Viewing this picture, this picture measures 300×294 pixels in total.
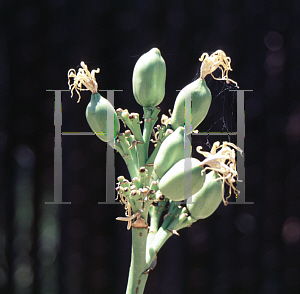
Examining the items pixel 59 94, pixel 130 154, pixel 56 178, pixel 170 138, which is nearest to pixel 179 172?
pixel 170 138

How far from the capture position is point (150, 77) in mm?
935

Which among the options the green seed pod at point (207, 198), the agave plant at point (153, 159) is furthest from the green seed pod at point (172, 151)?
the green seed pod at point (207, 198)

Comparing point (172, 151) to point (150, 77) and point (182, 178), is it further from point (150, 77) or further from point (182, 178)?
point (150, 77)

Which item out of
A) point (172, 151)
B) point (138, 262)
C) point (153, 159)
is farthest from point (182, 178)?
point (138, 262)

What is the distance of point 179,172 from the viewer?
0.80 meters

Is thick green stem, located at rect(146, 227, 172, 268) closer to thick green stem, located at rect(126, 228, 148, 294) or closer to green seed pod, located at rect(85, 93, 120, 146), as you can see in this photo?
thick green stem, located at rect(126, 228, 148, 294)

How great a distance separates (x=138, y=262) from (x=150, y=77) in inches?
22.2

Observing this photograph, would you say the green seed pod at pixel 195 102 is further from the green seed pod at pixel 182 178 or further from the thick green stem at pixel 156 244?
the thick green stem at pixel 156 244

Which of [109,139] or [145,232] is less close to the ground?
[109,139]

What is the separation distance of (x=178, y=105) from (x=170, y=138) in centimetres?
13

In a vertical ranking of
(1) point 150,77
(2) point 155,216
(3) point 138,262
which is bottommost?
(3) point 138,262

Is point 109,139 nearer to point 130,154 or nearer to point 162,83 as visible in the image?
point 130,154

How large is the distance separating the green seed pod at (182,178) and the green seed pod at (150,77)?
258 mm

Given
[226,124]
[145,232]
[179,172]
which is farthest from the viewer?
[226,124]
